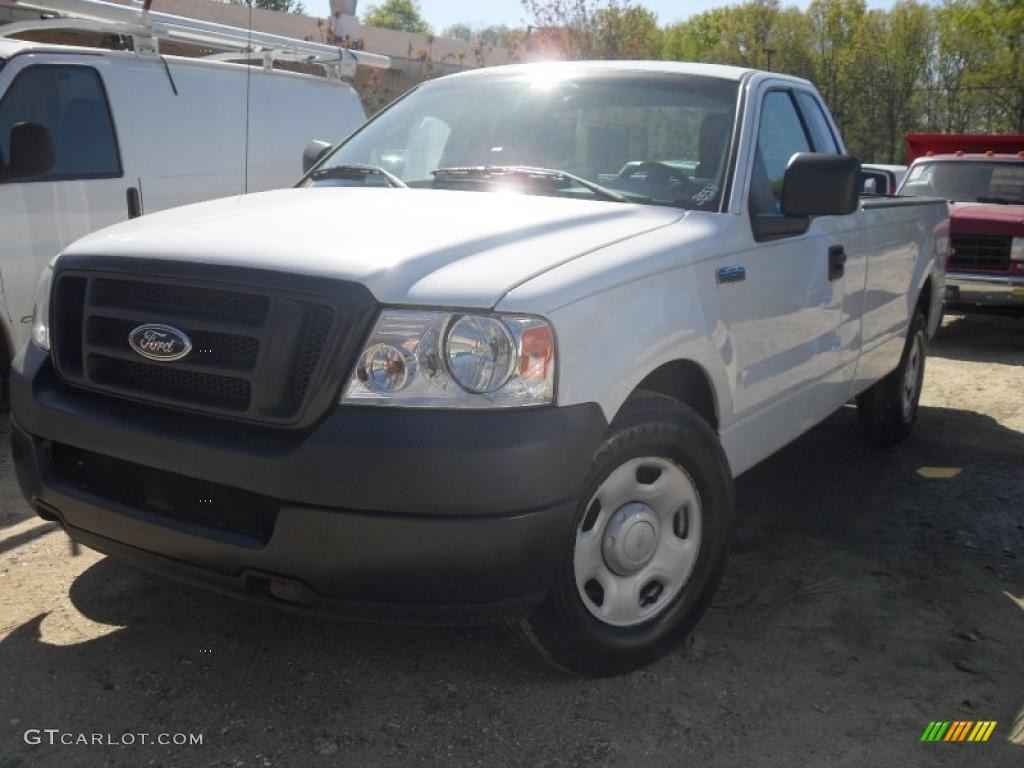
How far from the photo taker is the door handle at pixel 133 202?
21.0 feet

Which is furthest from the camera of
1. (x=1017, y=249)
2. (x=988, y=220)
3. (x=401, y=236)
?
(x=988, y=220)

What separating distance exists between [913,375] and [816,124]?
199 cm

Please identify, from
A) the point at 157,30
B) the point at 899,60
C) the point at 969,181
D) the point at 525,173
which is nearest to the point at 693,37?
the point at 899,60

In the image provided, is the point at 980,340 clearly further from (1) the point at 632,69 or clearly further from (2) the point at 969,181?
(1) the point at 632,69

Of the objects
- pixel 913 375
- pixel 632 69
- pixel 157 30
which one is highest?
pixel 157 30

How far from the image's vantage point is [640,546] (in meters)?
3.23

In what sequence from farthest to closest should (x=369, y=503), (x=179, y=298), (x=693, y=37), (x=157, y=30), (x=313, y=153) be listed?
(x=693, y=37) < (x=157, y=30) < (x=313, y=153) < (x=179, y=298) < (x=369, y=503)

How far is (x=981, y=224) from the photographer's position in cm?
1054

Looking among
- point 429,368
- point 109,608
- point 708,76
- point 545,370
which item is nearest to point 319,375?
point 429,368

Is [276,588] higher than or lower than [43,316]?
lower

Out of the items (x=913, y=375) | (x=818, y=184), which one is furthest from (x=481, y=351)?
(x=913, y=375)

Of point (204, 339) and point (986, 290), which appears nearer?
point (204, 339)

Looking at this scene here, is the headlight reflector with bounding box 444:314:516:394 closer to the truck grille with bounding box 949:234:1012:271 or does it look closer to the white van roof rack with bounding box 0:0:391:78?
the white van roof rack with bounding box 0:0:391:78

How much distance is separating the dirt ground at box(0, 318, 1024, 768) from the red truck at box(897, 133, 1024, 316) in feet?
20.1
